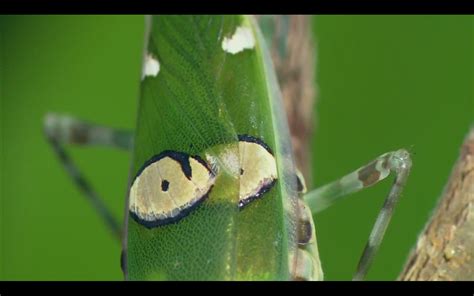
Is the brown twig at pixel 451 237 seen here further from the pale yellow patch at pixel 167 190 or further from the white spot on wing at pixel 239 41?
the white spot on wing at pixel 239 41

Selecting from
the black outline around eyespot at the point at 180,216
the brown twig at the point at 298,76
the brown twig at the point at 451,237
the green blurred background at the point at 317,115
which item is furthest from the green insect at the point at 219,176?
the green blurred background at the point at 317,115

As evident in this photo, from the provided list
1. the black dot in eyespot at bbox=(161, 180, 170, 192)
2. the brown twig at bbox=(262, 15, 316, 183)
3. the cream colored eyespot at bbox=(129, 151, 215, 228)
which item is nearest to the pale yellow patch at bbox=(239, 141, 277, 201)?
the cream colored eyespot at bbox=(129, 151, 215, 228)

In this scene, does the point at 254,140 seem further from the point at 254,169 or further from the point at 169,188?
the point at 169,188

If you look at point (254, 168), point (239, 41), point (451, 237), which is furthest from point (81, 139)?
point (451, 237)

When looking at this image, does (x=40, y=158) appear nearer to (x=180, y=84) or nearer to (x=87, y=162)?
(x=87, y=162)
